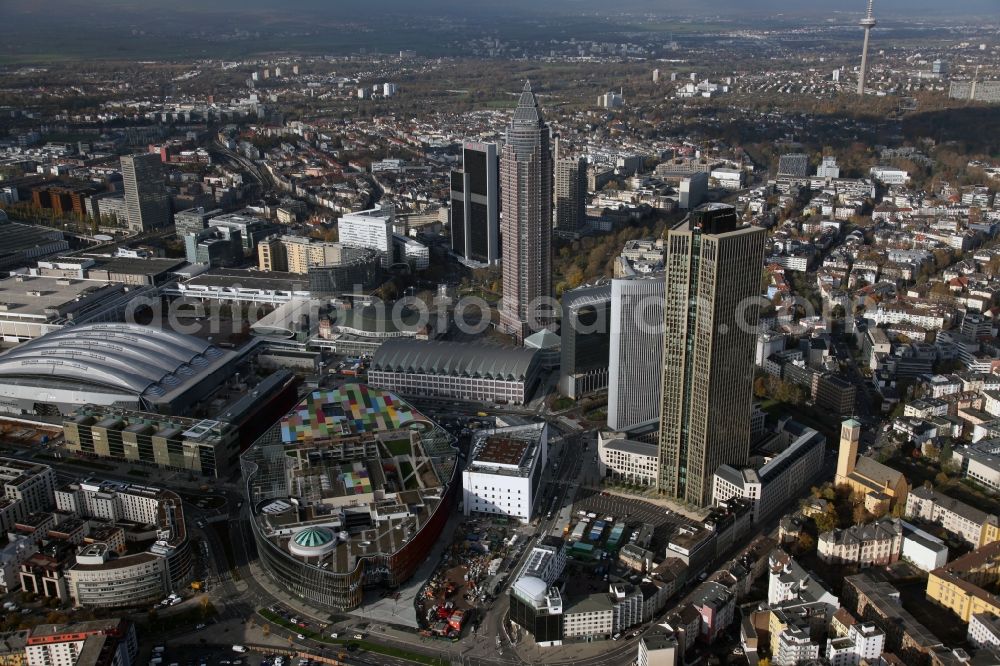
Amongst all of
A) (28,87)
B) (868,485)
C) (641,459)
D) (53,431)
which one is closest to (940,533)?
(868,485)

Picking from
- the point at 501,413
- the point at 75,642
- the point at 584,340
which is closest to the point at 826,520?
the point at 584,340

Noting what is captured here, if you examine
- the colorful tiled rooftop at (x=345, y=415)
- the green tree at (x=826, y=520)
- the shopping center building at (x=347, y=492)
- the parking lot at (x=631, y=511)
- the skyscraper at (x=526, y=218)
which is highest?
the skyscraper at (x=526, y=218)

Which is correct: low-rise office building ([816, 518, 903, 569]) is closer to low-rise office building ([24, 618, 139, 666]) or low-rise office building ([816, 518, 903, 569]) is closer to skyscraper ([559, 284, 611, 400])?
skyscraper ([559, 284, 611, 400])

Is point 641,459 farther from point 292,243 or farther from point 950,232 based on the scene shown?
point 950,232

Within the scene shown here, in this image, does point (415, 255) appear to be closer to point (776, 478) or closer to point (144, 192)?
point (144, 192)

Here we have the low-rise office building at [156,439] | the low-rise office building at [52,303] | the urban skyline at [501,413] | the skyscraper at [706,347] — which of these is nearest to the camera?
the urban skyline at [501,413]

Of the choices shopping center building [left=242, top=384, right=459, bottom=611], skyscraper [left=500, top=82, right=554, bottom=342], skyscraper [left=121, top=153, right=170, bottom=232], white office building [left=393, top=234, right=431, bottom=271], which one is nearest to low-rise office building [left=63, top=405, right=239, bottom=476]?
shopping center building [left=242, top=384, right=459, bottom=611]

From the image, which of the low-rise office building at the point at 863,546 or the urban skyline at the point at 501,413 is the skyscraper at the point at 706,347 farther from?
the low-rise office building at the point at 863,546

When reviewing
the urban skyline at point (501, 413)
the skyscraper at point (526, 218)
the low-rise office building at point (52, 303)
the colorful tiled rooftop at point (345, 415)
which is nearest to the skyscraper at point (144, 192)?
the urban skyline at point (501, 413)
